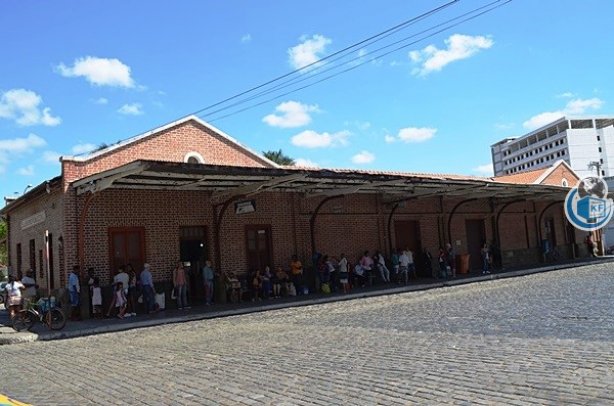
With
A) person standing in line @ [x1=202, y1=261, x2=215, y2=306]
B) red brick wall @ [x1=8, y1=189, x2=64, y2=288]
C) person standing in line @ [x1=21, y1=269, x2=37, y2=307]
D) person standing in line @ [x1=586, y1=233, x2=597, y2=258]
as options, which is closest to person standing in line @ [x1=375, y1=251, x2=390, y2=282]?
person standing in line @ [x1=202, y1=261, x2=215, y2=306]

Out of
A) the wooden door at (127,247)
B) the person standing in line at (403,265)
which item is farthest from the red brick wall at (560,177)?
the wooden door at (127,247)

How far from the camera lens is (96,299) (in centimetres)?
1669

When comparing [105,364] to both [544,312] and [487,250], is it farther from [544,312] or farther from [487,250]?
[487,250]

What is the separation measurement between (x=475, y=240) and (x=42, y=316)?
2096 centimetres

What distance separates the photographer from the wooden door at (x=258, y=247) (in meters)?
21.0

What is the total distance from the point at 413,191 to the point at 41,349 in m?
16.6

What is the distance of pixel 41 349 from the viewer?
12016 mm

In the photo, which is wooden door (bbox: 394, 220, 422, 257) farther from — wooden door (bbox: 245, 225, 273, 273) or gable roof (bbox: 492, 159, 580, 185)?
gable roof (bbox: 492, 159, 580, 185)

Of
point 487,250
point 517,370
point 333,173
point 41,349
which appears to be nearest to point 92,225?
point 41,349

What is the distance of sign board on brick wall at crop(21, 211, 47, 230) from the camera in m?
19.8

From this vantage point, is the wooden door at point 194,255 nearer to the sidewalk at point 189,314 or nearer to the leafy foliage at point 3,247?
the sidewalk at point 189,314

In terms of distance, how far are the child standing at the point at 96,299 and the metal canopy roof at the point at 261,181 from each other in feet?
8.90

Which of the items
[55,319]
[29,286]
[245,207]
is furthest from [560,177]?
[55,319]

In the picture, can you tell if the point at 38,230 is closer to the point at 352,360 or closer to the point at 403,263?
the point at 403,263
